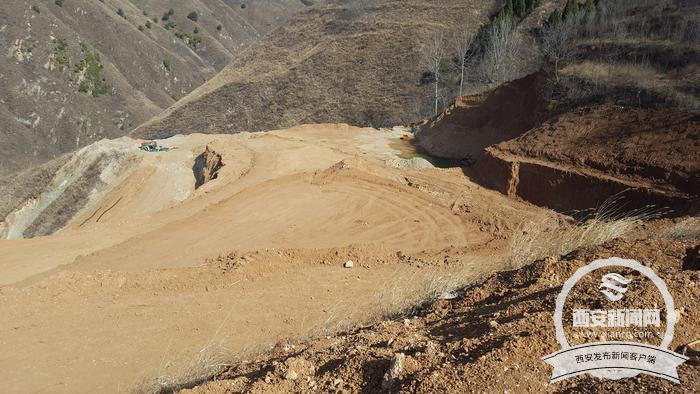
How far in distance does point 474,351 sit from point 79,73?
265ft

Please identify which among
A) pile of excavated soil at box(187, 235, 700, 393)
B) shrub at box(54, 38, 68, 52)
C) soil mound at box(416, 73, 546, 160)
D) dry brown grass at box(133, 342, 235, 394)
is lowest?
soil mound at box(416, 73, 546, 160)

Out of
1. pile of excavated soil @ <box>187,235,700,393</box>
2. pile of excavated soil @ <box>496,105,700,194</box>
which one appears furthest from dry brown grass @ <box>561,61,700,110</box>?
pile of excavated soil @ <box>187,235,700,393</box>

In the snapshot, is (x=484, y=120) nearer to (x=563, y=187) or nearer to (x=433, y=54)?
(x=563, y=187)

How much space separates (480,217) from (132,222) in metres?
10.9

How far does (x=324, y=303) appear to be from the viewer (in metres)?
9.65

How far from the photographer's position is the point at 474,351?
164 inches

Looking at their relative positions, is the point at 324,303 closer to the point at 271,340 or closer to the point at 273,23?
the point at 271,340

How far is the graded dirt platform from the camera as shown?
319 inches

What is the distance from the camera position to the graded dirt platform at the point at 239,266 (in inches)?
319

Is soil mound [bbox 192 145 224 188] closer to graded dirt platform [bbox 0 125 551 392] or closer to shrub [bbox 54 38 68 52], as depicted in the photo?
graded dirt platform [bbox 0 125 551 392]

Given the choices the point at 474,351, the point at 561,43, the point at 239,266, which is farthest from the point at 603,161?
the point at 561,43

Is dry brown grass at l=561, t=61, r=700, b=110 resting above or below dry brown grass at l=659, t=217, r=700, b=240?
above

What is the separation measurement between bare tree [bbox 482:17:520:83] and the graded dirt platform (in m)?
23.3

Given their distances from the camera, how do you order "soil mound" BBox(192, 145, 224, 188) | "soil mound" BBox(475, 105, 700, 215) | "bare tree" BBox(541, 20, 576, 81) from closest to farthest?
1. "soil mound" BBox(475, 105, 700, 215)
2. "soil mound" BBox(192, 145, 224, 188)
3. "bare tree" BBox(541, 20, 576, 81)
